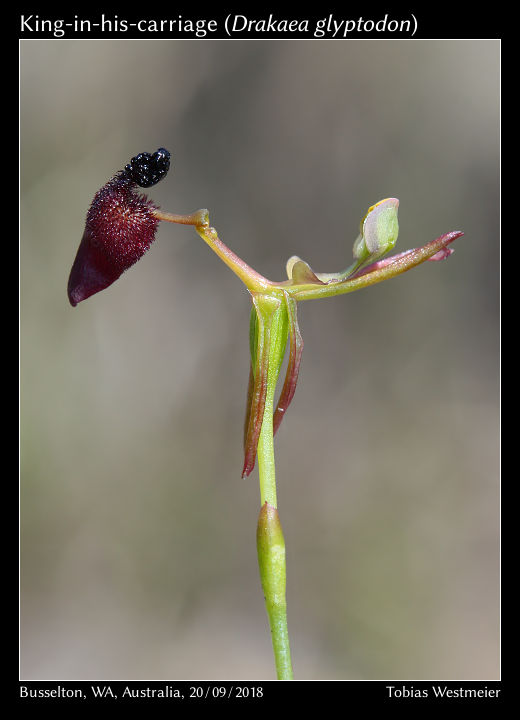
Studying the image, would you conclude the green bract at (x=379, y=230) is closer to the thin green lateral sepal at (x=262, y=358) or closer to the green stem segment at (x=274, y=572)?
the thin green lateral sepal at (x=262, y=358)

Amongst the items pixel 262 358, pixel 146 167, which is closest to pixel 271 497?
pixel 262 358

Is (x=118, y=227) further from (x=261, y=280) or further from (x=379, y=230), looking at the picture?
(x=379, y=230)

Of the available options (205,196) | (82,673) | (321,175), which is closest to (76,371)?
(205,196)

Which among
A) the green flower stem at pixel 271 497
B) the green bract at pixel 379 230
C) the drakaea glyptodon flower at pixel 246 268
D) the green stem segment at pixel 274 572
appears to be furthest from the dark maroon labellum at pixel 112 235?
the green stem segment at pixel 274 572

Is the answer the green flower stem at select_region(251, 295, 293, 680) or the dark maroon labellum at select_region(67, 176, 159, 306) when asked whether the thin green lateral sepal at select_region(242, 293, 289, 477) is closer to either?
the green flower stem at select_region(251, 295, 293, 680)

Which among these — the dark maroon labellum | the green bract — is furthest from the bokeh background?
the green bract

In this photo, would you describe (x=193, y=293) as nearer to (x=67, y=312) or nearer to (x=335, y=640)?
(x=67, y=312)

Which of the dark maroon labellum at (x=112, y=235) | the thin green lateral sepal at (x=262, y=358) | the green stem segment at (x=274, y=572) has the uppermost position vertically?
the dark maroon labellum at (x=112, y=235)
